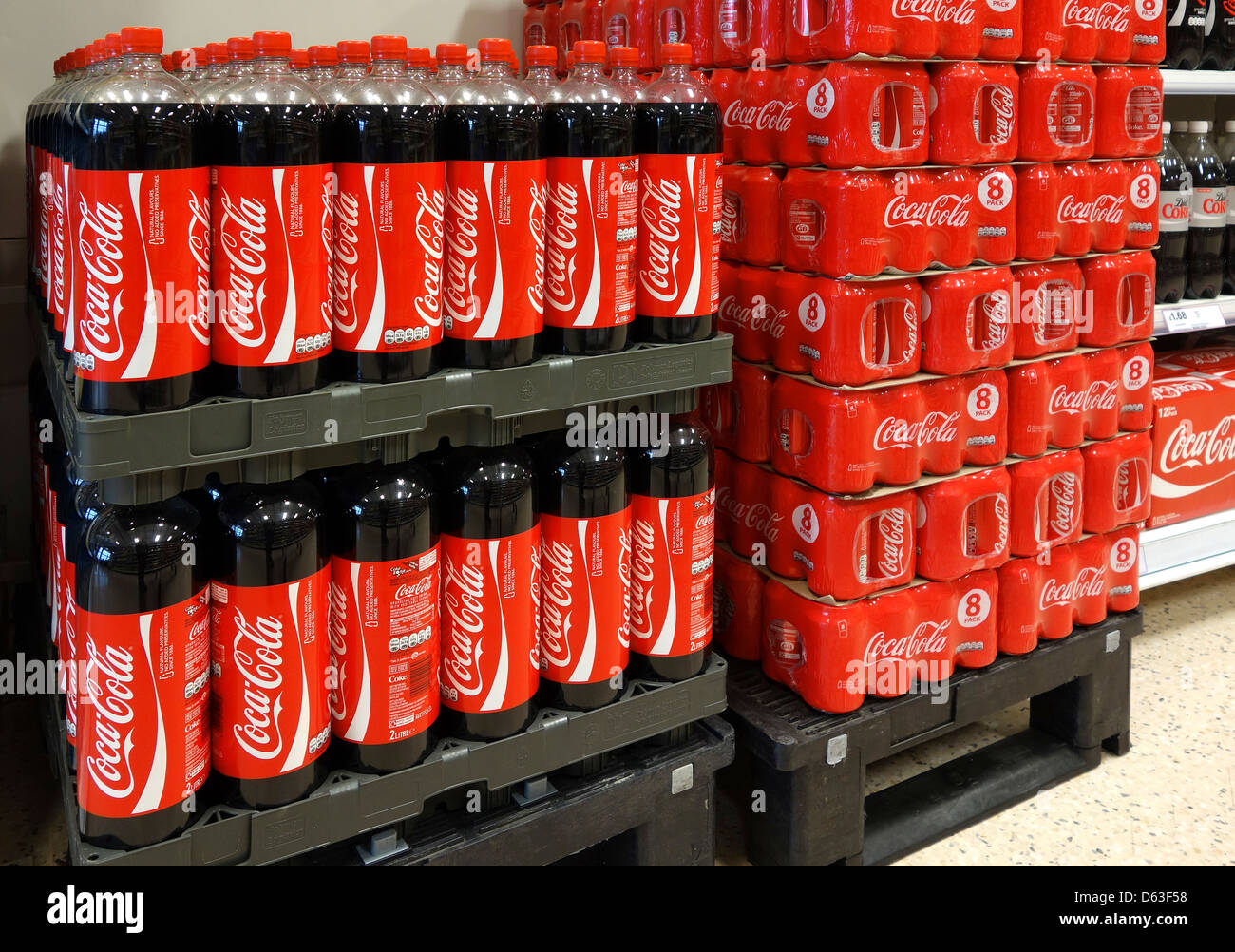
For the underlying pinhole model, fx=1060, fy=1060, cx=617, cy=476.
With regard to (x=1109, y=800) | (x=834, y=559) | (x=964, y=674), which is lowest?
(x=1109, y=800)

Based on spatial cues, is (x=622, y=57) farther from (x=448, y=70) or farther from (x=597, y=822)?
(x=597, y=822)

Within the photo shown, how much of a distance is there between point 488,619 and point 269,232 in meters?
0.65

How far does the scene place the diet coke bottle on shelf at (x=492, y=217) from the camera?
150cm

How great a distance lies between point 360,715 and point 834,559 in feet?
3.20

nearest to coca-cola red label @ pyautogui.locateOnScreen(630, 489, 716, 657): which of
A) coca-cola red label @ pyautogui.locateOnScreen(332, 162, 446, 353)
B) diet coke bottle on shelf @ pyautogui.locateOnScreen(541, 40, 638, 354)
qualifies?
diet coke bottle on shelf @ pyautogui.locateOnScreen(541, 40, 638, 354)

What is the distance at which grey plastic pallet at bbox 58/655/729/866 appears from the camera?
146 cm

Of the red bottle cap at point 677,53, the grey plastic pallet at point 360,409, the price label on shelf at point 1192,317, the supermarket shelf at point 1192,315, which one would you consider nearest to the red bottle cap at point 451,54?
the red bottle cap at point 677,53

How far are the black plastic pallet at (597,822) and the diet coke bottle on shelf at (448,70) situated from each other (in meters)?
1.10

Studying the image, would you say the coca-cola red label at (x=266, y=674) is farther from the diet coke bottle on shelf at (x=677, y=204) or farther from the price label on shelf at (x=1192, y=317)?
the price label on shelf at (x=1192, y=317)

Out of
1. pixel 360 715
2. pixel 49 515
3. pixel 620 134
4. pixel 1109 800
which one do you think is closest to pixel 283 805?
pixel 360 715

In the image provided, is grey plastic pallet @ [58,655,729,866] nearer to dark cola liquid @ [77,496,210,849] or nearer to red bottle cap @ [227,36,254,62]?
dark cola liquid @ [77,496,210,849]

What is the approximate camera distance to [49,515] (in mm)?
1997

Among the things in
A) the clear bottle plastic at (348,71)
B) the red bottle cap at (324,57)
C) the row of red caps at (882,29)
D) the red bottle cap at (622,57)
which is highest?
the row of red caps at (882,29)
